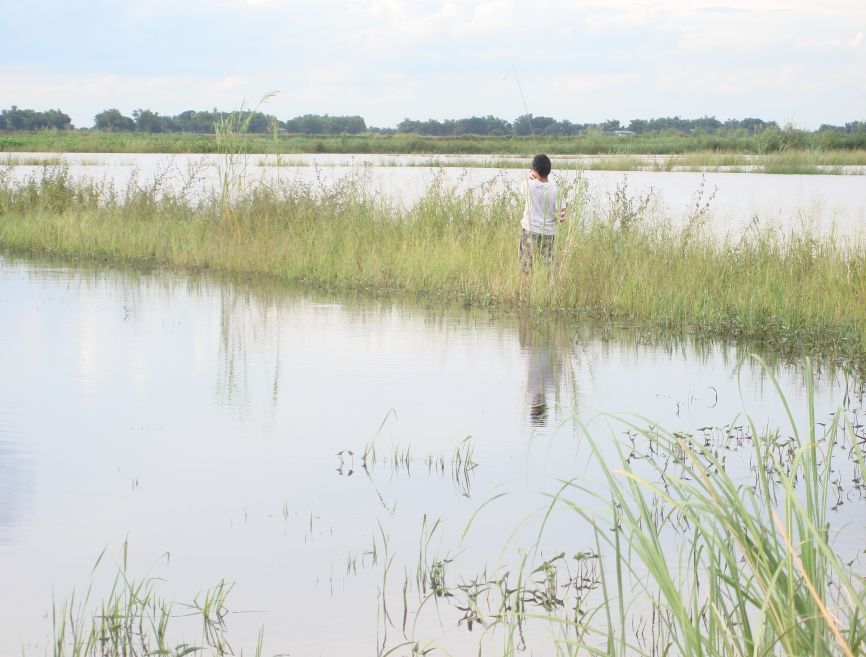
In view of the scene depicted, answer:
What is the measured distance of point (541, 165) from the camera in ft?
39.8

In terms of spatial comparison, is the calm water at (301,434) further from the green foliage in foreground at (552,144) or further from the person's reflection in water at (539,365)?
the green foliage in foreground at (552,144)

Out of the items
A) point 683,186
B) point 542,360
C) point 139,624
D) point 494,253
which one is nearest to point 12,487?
point 139,624

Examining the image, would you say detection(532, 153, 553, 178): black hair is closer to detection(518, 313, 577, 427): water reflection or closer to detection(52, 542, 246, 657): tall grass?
detection(518, 313, 577, 427): water reflection

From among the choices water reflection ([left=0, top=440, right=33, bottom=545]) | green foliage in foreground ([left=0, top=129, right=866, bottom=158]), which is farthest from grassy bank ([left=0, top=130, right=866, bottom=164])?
water reflection ([left=0, top=440, right=33, bottom=545])

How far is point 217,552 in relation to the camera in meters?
4.96

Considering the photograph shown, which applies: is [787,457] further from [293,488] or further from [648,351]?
[648,351]

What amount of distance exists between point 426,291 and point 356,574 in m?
9.28

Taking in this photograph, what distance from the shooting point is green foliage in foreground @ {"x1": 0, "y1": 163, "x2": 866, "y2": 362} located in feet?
37.1

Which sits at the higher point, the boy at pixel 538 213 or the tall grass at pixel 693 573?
the boy at pixel 538 213

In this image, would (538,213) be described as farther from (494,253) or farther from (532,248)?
(494,253)

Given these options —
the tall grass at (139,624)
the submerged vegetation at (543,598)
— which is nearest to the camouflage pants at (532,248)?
the submerged vegetation at (543,598)

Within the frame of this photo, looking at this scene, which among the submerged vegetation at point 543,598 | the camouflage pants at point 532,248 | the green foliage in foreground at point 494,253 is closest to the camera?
the submerged vegetation at point 543,598

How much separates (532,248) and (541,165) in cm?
88

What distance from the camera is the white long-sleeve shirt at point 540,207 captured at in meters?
12.2
